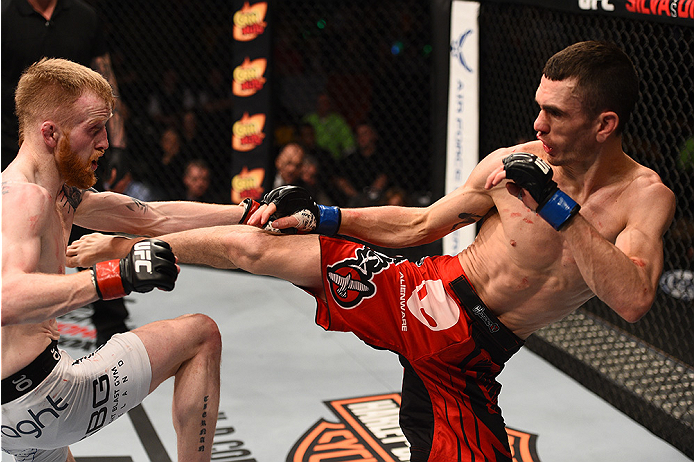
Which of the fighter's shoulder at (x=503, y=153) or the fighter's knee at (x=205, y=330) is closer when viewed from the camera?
the fighter's knee at (x=205, y=330)

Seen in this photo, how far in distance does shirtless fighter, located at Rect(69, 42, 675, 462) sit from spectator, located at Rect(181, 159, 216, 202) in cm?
310

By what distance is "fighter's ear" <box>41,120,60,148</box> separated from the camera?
1684 millimetres

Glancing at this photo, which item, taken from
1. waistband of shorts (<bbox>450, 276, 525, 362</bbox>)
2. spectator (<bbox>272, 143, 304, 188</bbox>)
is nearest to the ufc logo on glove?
waistband of shorts (<bbox>450, 276, 525, 362</bbox>)

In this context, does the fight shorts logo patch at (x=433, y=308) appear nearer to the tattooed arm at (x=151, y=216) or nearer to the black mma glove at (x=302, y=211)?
the black mma glove at (x=302, y=211)

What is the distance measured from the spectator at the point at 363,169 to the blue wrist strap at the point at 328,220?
2791 millimetres

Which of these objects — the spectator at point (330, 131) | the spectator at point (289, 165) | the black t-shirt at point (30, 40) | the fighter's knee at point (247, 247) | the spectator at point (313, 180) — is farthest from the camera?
the spectator at point (330, 131)

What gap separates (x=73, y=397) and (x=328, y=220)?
902 mm

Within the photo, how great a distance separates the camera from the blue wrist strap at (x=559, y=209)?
1735 mm

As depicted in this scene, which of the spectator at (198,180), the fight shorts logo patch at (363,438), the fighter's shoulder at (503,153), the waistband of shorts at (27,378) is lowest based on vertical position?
the fight shorts logo patch at (363,438)

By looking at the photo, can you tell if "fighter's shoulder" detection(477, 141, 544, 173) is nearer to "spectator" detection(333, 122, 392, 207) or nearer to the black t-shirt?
the black t-shirt

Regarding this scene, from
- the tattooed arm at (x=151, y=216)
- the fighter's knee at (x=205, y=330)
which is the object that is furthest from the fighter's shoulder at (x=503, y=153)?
the fighter's knee at (x=205, y=330)

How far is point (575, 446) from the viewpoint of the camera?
9.16ft

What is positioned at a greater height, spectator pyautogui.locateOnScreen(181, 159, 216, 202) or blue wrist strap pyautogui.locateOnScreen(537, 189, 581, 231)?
blue wrist strap pyautogui.locateOnScreen(537, 189, 581, 231)

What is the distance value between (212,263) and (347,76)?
3973mm
